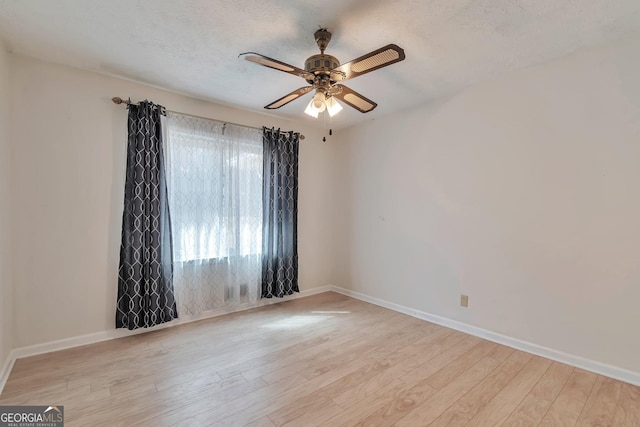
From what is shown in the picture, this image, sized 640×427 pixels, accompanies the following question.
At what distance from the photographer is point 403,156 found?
3545 mm

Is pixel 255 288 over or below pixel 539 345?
over

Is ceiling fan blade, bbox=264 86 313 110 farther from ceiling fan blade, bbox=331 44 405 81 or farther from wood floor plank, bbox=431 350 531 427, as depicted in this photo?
wood floor plank, bbox=431 350 531 427

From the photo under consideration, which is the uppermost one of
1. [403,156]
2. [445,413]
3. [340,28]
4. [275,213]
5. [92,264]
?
[340,28]

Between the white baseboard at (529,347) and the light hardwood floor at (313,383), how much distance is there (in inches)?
2.8

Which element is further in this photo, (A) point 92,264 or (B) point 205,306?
(B) point 205,306

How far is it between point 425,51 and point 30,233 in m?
3.52

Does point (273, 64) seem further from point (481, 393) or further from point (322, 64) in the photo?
point (481, 393)

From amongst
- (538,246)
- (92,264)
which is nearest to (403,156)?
(538,246)

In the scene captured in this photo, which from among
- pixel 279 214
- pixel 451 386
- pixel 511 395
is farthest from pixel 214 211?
pixel 511 395

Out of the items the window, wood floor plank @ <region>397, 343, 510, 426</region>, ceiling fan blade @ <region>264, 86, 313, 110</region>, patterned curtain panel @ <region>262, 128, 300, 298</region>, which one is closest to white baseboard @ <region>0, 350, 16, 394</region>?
the window

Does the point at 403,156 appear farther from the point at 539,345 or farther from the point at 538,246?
the point at 539,345

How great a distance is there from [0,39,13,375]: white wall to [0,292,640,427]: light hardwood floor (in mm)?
304

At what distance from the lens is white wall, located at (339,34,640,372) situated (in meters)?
2.14

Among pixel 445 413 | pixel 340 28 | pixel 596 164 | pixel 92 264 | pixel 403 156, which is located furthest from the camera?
pixel 403 156
